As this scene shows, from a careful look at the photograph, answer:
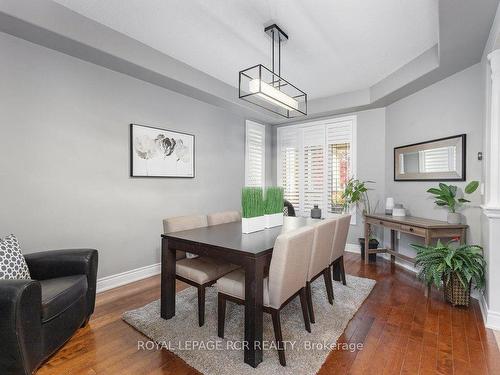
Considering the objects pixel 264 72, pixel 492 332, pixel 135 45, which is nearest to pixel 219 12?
pixel 135 45

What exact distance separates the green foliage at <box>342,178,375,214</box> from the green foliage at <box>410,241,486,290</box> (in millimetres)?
1643

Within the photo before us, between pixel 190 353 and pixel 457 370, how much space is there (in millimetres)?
1770

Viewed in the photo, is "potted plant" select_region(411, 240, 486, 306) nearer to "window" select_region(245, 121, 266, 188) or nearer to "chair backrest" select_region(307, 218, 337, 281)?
"chair backrest" select_region(307, 218, 337, 281)

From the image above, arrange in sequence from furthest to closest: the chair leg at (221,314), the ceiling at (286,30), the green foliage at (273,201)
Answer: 1. the green foliage at (273,201)
2. the ceiling at (286,30)
3. the chair leg at (221,314)

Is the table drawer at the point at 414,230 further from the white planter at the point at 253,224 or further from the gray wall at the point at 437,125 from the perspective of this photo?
the white planter at the point at 253,224

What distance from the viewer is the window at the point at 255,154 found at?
16.4 ft

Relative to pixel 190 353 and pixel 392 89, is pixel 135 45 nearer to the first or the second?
pixel 190 353

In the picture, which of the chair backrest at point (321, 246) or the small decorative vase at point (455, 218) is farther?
the small decorative vase at point (455, 218)

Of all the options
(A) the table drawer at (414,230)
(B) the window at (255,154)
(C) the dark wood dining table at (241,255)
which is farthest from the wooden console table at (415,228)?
(B) the window at (255,154)

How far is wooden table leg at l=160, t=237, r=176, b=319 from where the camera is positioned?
2.30 meters

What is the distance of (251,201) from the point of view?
2.42 meters

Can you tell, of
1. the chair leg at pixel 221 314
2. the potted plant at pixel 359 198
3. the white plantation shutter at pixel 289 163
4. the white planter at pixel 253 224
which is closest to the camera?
the chair leg at pixel 221 314

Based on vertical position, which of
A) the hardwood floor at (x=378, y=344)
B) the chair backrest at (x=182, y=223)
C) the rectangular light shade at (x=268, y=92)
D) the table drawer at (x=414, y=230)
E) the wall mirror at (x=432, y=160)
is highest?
the rectangular light shade at (x=268, y=92)

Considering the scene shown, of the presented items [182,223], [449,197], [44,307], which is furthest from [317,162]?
[44,307]
